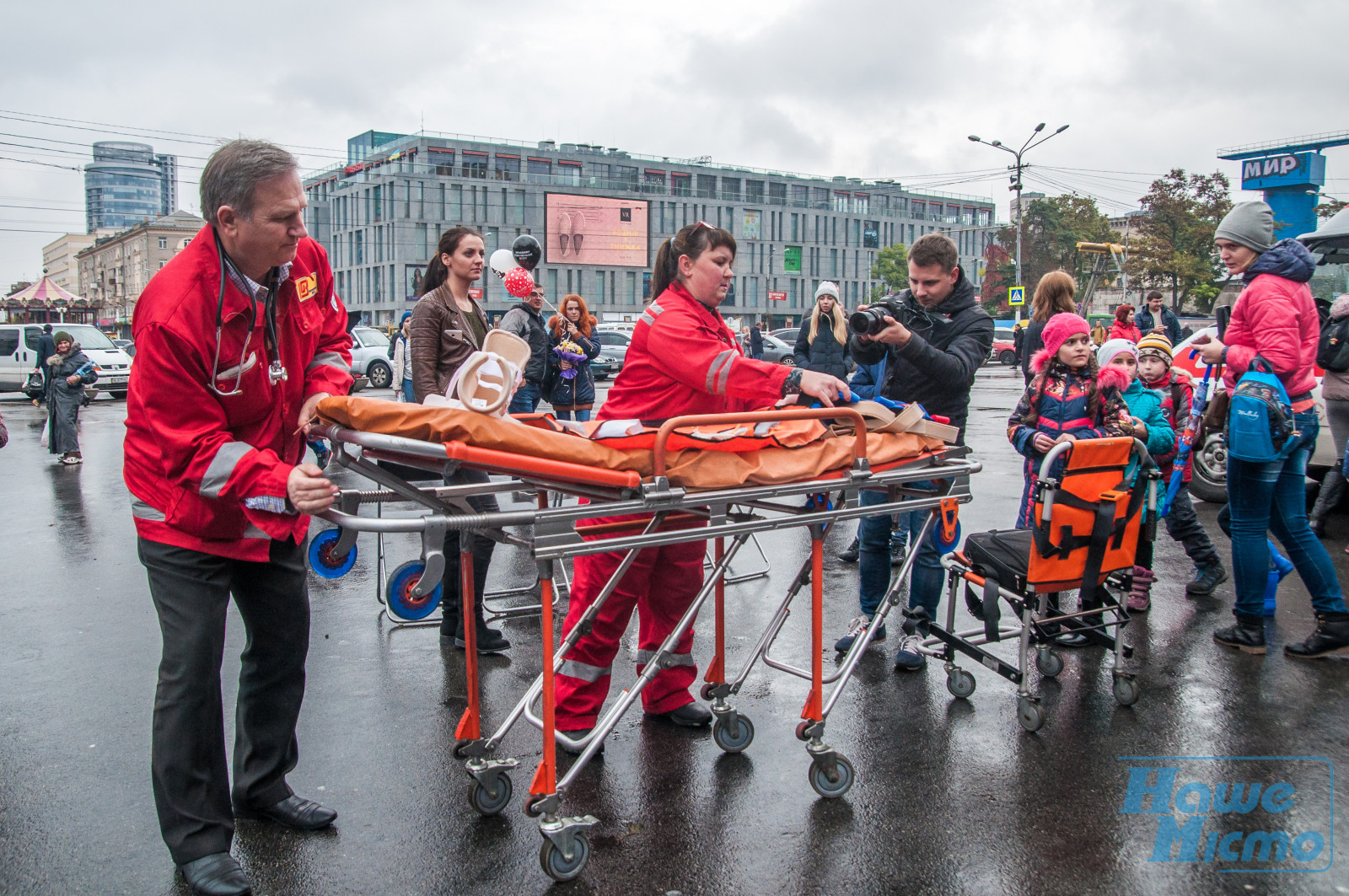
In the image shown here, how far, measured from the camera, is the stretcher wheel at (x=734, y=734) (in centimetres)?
377

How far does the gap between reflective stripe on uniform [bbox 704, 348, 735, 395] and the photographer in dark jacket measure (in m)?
1.23

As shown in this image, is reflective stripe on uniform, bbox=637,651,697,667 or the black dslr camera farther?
reflective stripe on uniform, bbox=637,651,697,667

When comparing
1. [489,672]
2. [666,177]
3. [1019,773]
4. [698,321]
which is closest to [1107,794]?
[1019,773]

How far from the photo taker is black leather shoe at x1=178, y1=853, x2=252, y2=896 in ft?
9.02

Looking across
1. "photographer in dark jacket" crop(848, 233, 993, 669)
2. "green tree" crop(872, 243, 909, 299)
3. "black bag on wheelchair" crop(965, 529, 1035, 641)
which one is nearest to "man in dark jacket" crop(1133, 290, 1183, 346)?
"photographer in dark jacket" crop(848, 233, 993, 669)

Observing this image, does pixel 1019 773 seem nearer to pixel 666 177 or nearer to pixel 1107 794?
pixel 1107 794

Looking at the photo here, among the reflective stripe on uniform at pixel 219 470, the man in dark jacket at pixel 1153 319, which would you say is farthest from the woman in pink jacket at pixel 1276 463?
the man in dark jacket at pixel 1153 319

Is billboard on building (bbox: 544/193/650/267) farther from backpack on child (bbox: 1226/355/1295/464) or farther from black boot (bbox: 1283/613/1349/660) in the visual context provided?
black boot (bbox: 1283/613/1349/660)

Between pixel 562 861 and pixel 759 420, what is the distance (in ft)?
4.85

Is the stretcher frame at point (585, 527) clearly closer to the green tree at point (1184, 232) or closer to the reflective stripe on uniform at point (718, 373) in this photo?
the reflective stripe on uniform at point (718, 373)

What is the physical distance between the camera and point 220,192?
8.96ft

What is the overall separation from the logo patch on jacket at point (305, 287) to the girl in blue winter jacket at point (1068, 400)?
350 centimetres

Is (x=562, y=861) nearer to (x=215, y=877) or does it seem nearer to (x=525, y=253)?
(x=215, y=877)

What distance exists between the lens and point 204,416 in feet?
8.89
